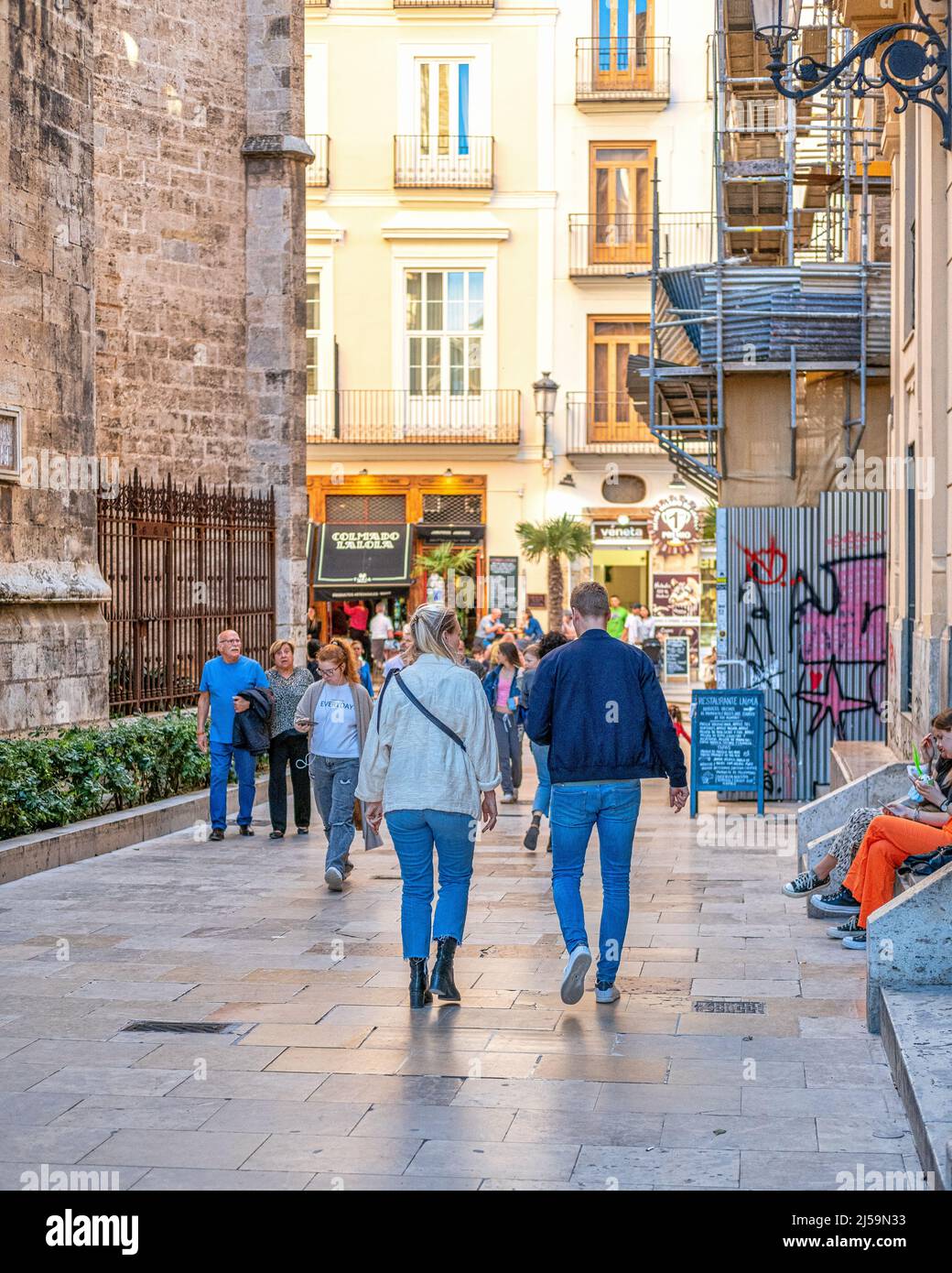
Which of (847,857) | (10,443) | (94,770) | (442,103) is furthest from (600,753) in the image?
(442,103)

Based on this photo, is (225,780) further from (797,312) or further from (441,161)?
(441,161)

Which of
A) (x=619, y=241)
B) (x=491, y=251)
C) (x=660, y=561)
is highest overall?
(x=619, y=241)

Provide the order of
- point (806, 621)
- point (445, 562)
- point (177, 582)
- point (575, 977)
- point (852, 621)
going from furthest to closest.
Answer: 1. point (445, 562)
2. point (177, 582)
3. point (806, 621)
4. point (852, 621)
5. point (575, 977)

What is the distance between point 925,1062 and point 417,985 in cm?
245

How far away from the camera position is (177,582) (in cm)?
1659

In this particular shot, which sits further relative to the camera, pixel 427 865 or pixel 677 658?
pixel 677 658

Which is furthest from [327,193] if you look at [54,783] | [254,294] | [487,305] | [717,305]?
[54,783]

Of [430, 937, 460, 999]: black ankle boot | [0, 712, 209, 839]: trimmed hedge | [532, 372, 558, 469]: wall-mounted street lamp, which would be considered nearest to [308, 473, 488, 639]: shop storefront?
[532, 372, 558, 469]: wall-mounted street lamp

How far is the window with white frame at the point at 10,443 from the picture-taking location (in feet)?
41.4

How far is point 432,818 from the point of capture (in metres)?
7.56

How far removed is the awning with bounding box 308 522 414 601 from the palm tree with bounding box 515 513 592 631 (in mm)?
2523

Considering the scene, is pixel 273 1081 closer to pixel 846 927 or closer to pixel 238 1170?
pixel 238 1170

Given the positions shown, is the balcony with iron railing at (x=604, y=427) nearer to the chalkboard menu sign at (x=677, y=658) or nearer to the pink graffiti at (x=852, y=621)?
the chalkboard menu sign at (x=677, y=658)

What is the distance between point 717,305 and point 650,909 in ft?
24.9
